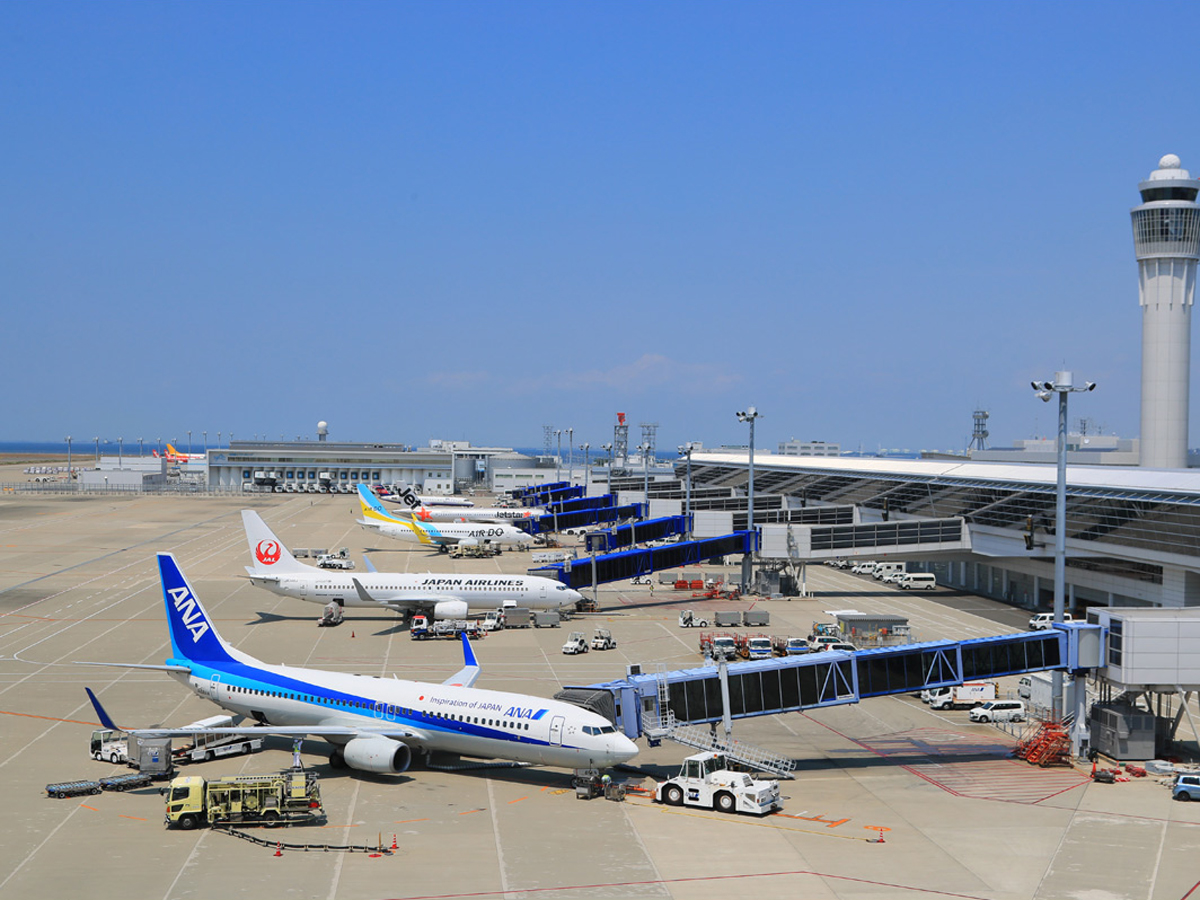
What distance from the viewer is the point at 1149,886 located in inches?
1186

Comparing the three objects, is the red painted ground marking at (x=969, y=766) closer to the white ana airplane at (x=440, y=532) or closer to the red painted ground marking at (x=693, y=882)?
the red painted ground marking at (x=693, y=882)

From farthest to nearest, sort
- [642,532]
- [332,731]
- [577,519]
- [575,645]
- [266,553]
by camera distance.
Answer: [577,519] → [642,532] → [266,553] → [575,645] → [332,731]

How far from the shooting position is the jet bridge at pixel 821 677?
41812 millimetres

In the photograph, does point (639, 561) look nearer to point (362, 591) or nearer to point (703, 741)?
point (362, 591)

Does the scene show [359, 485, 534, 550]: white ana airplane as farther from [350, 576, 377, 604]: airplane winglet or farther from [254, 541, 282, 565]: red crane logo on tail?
[350, 576, 377, 604]: airplane winglet

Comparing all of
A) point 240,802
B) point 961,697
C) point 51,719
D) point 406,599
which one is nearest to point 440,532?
point 406,599

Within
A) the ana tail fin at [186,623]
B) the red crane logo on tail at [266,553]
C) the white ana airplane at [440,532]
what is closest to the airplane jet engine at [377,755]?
the ana tail fin at [186,623]

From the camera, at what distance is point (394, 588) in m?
78.5

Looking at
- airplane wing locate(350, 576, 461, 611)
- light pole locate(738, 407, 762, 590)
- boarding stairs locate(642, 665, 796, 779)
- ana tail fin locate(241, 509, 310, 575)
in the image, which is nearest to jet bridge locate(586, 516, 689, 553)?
light pole locate(738, 407, 762, 590)

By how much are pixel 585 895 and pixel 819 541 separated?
6937 centimetres

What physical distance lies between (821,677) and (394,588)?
43293mm

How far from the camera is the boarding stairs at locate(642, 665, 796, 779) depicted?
40.1m

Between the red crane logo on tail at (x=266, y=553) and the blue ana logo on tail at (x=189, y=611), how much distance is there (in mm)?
34820

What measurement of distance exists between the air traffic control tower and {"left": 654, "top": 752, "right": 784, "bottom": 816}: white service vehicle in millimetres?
108953
